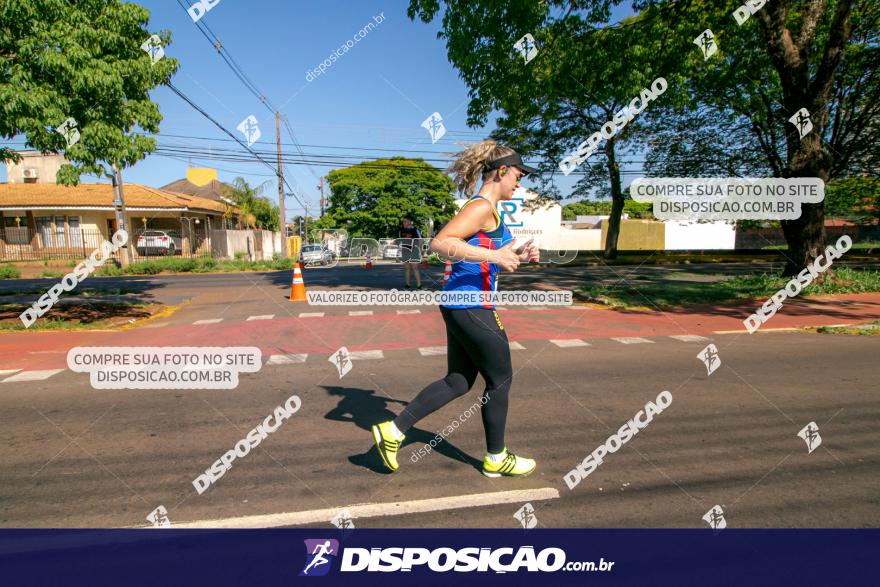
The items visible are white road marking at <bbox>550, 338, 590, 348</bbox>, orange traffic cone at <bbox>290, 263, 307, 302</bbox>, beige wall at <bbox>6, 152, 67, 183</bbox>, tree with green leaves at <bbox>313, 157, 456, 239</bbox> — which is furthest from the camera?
tree with green leaves at <bbox>313, 157, 456, 239</bbox>

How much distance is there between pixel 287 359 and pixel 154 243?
2664 cm

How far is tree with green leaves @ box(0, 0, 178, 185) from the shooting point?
7.29 m

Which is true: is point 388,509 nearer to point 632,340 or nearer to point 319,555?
point 319,555

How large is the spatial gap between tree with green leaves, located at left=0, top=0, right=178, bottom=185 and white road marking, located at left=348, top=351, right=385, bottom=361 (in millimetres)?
5361

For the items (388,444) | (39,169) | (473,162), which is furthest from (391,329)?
(39,169)

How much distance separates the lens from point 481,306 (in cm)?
276

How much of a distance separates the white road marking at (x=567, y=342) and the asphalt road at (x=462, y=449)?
1.24 m

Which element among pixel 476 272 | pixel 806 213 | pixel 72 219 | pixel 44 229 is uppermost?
pixel 72 219

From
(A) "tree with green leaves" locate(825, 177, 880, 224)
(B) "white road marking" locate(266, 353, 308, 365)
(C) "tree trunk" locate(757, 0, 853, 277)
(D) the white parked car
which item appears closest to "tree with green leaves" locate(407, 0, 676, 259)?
(C) "tree trunk" locate(757, 0, 853, 277)

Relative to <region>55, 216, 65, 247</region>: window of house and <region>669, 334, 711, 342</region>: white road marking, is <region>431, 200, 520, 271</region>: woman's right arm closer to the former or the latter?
<region>669, 334, 711, 342</region>: white road marking

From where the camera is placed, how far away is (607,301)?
1055 centimetres

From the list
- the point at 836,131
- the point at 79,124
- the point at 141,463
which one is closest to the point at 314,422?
the point at 141,463

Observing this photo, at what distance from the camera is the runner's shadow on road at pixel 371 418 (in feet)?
10.6

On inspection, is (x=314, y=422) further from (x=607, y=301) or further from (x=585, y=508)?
(x=607, y=301)
